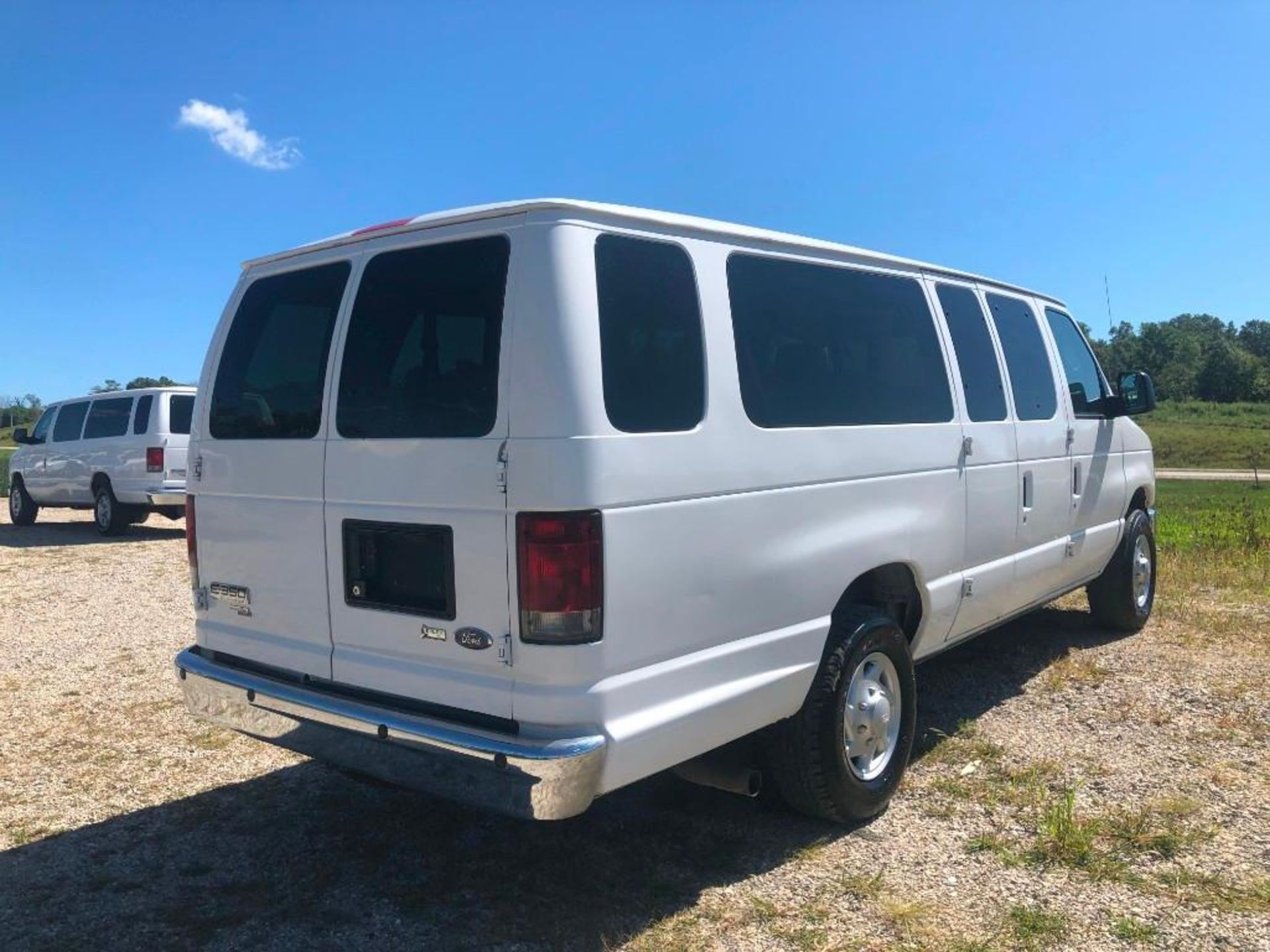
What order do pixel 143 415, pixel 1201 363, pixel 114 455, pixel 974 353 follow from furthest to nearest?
pixel 1201 363
pixel 114 455
pixel 143 415
pixel 974 353

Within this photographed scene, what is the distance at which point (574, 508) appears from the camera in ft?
9.63

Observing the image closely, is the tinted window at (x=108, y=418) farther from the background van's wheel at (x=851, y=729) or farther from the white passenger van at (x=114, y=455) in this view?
the background van's wheel at (x=851, y=729)

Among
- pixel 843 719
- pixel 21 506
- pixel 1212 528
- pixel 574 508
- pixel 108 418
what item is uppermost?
pixel 108 418

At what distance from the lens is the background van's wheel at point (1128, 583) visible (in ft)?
23.3

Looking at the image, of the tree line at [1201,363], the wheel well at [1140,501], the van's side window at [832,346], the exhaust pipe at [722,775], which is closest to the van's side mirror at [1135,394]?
the wheel well at [1140,501]

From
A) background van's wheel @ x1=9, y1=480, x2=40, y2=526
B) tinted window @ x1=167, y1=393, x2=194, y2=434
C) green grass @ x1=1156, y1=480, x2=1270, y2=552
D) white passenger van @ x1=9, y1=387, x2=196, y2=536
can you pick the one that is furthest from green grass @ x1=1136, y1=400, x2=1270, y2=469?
background van's wheel @ x1=9, y1=480, x2=40, y2=526


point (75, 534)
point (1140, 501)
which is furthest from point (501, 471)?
point (75, 534)

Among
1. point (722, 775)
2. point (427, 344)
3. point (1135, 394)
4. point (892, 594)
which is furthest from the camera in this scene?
point (1135, 394)

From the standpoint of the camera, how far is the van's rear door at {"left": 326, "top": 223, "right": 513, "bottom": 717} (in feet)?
10.2

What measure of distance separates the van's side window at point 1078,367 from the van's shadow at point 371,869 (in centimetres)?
Answer: 345

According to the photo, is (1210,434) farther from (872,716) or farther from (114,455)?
(872,716)

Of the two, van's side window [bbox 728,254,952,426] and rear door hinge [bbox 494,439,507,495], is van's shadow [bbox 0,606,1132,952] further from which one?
van's side window [bbox 728,254,952,426]

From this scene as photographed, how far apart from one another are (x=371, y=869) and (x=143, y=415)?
39.1 feet

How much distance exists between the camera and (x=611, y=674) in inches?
118
